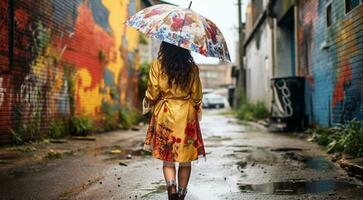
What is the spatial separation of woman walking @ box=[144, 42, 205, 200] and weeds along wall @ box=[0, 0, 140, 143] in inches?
195

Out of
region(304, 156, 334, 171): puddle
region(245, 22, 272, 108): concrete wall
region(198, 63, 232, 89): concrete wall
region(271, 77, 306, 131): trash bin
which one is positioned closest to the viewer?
region(304, 156, 334, 171): puddle

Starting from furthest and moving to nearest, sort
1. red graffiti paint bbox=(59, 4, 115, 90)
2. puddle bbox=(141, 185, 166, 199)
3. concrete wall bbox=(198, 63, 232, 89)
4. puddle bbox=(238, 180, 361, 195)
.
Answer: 1. concrete wall bbox=(198, 63, 232, 89)
2. red graffiti paint bbox=(59, 4, 115, 90)
3. puddle bbox=(238, 180, 361, 195)
4. puddle bbox=(141, 185, 166, 199)

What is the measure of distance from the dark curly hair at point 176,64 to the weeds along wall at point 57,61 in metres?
4.91

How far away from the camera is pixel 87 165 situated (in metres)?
6.79

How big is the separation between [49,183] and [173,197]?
2.01 meters

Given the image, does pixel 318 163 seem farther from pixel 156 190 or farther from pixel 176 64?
pixel 176 64

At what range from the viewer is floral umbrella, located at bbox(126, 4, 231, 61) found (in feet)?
13.0

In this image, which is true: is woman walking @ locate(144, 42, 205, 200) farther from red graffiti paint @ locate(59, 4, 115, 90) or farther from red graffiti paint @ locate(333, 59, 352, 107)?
red graffiti paint @ locate(59, 4, 115, 90)

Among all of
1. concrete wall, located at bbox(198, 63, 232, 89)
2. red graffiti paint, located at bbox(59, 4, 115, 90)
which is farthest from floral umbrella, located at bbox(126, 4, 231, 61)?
concrete wall, located at bbox(198, 63, 232, 89)

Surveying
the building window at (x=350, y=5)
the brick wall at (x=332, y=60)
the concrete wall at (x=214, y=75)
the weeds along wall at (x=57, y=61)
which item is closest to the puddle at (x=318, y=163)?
the brick wall at (x=332, y=60)

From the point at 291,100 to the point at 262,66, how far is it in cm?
876

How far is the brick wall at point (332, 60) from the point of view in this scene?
8156 millimetres

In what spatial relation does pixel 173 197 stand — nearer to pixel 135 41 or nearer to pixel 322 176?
pixel 322 176

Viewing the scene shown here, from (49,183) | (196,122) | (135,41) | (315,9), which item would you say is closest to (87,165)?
(49,183)
